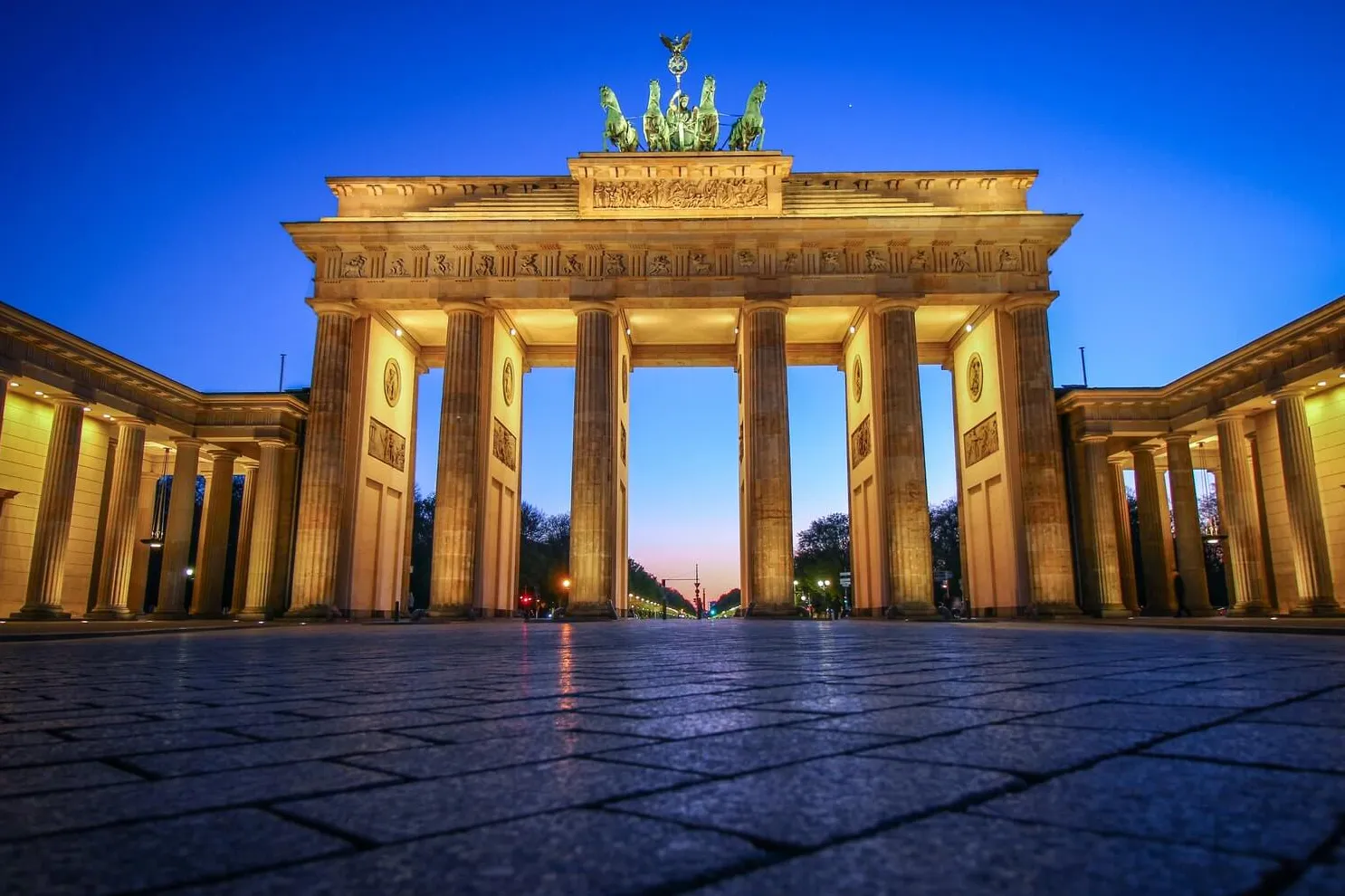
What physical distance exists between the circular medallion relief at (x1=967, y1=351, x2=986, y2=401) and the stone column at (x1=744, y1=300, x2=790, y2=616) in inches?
283

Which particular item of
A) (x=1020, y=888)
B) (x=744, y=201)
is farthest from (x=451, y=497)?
(x=1020, y=888)

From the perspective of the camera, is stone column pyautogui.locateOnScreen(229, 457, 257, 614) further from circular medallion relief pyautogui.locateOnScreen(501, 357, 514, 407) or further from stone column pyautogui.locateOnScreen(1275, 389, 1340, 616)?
stone column pyautogui.locateOnScreen(1275, 389, 1340, 616)

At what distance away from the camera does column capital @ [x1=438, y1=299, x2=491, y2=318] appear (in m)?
25.6

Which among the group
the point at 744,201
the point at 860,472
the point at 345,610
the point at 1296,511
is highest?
the point at 744,201

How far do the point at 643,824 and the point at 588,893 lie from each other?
325mm

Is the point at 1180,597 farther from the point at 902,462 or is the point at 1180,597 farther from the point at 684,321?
the point at 684,321

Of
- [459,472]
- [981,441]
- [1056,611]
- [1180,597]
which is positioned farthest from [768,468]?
[1180,597]

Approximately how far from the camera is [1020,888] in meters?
0.94

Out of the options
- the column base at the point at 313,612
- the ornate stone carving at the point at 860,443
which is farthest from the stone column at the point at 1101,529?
the column base at the point at 313,612

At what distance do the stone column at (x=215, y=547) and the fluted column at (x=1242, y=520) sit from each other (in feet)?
107

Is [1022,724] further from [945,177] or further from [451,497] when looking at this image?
[945,177]

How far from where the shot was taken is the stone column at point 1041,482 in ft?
76.9

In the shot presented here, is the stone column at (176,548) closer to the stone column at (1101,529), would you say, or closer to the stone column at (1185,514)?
the stone column at (1101,529)

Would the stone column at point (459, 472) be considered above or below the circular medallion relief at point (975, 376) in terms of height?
below
